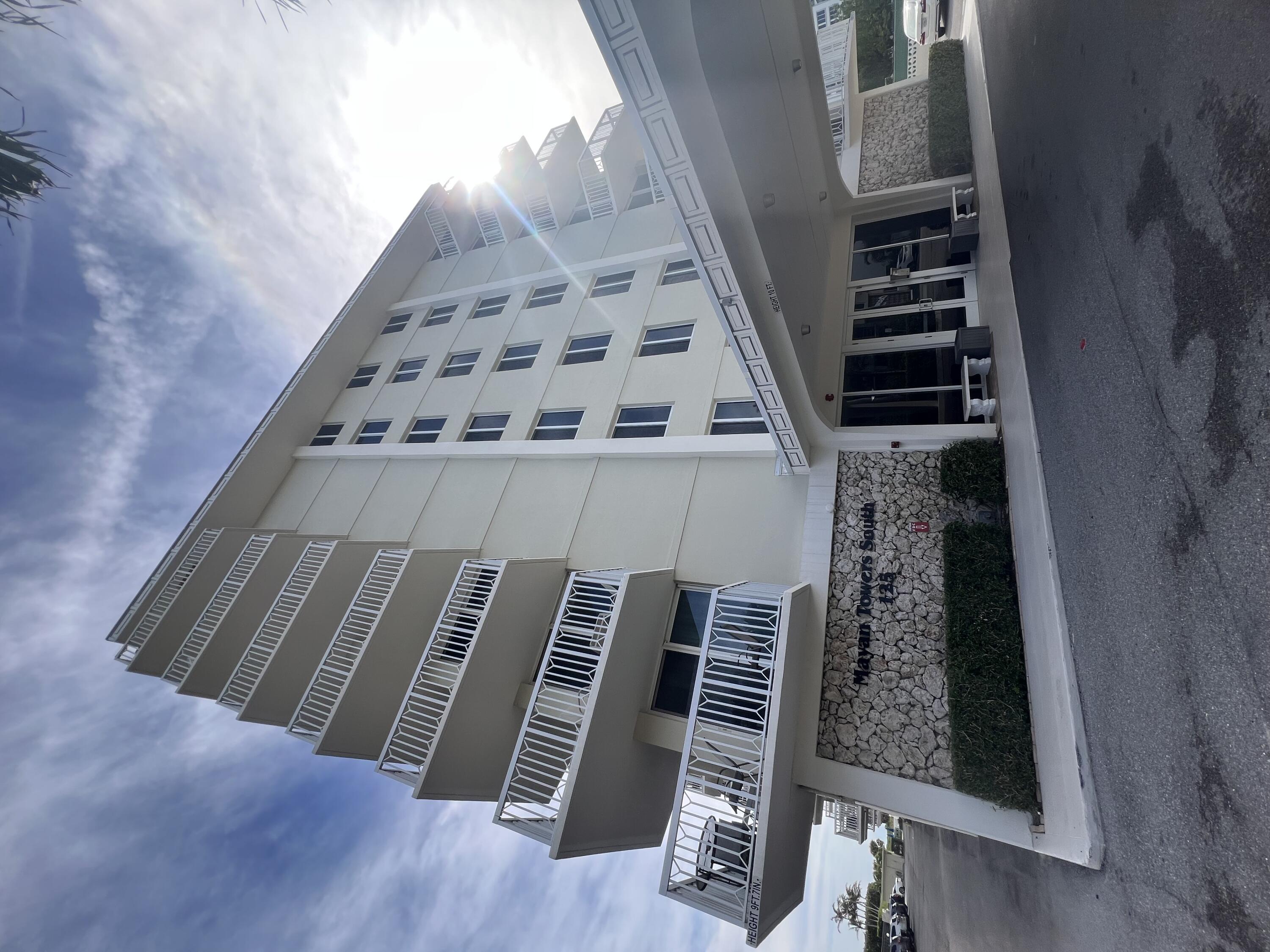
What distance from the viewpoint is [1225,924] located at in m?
2.70

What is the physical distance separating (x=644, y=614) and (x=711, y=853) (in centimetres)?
285

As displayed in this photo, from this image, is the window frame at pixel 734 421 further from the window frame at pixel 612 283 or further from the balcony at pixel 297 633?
the balcony at pixel 297 633

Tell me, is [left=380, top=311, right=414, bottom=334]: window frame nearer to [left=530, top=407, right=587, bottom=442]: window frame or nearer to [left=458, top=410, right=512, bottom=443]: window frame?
[left=458, top=410, right=512, bottom=443]: window frame

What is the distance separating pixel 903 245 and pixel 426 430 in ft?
40.4

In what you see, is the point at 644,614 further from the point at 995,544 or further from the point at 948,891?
the point at 948,891

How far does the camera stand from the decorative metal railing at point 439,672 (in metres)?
6.92

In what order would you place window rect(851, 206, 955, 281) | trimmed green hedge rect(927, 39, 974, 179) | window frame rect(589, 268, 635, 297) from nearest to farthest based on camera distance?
Answer: window rect(851, 206, 955, 281)
trimmed green hedge rect(927, 39, 974, 179)
window frame rect(589, 268, 635, 297)

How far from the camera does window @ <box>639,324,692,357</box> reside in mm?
10586

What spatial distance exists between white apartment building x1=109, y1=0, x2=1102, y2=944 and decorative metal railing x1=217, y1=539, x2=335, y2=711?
73mm

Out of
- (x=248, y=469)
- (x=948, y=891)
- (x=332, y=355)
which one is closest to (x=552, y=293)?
(x=332, y=355)

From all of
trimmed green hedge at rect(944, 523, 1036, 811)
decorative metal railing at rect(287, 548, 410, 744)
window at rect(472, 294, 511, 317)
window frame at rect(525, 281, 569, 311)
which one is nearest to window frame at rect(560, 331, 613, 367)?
window frame at rect(525, 281, 569, 311)

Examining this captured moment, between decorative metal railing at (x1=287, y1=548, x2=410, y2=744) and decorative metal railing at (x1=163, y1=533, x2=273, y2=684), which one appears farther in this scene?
decorative metal railing at (x1=163, y1=533, x2=273, y2=684)

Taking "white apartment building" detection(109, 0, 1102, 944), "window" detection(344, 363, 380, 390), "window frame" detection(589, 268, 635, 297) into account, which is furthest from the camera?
"window" detection(344, 363, 380, 390)

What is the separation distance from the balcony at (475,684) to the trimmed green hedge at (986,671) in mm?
5912
